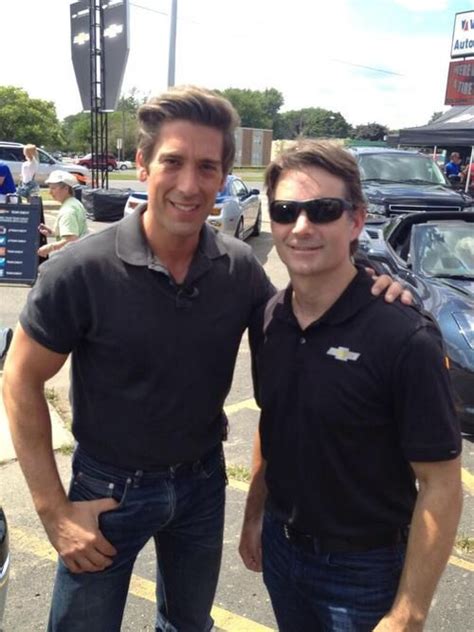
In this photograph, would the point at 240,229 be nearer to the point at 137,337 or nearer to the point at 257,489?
the point at 257,489

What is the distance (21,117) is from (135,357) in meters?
50.2

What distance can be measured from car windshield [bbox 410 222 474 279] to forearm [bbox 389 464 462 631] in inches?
176

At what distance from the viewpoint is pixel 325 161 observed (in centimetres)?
159

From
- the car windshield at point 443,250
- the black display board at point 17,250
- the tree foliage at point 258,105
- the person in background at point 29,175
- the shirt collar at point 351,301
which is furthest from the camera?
the tree foliage at point 258,105

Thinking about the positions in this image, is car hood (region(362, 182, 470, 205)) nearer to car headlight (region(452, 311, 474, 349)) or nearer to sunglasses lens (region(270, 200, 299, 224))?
car headlight (region(452, 311, 474, 349))

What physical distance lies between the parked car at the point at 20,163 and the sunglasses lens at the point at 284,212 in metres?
21.0

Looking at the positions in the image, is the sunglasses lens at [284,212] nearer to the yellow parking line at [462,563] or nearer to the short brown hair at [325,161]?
the short brown hair at [325,161]

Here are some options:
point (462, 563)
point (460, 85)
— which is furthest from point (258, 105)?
point (462, 563)

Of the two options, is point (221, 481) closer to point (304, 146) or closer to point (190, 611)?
point (190, 611)

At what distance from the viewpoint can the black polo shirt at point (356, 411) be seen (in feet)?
4.67

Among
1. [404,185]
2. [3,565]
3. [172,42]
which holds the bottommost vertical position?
[3,565]

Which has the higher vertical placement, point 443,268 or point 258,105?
point 258,105

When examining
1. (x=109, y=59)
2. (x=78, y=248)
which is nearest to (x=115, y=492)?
(x=78, y=248)

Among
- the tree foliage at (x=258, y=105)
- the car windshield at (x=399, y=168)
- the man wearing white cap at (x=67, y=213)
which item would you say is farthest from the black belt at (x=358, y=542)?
the tree foliage at (x=258, y=105)
